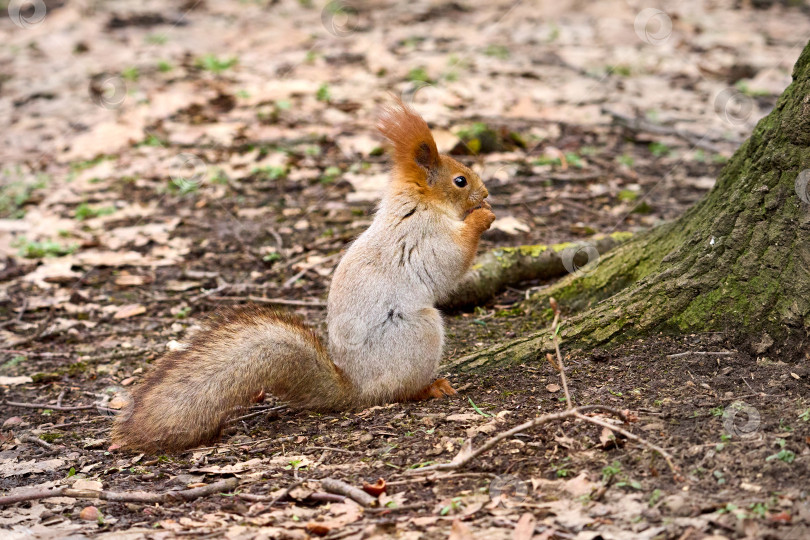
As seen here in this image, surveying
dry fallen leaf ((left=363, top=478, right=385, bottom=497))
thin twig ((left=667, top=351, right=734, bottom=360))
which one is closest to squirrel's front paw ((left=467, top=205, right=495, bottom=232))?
thin twig ((left=667, top=351, right=734, bottom=360))

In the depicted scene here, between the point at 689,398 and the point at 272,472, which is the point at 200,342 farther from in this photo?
the point at 689,398

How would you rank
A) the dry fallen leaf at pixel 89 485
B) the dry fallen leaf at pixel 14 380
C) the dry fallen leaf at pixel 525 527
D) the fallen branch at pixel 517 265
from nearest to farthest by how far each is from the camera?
the dry fallen leaf at pixel 525 527 < the dry fallen leaf at pixel 89 485 < the dry fallen leaf at pixel 14 380 < the fallen branch at pixel 517 265

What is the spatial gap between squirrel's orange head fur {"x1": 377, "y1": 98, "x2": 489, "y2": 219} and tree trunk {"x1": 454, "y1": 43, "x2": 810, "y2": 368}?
83 centimetres

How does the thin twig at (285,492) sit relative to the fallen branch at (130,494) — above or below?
above

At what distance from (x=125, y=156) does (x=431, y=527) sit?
5.81 m

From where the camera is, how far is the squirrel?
3285 millimetres

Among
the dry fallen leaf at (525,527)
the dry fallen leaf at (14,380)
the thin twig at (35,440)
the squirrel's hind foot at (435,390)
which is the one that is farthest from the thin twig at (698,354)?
the dry fallen leaf at (14,380)

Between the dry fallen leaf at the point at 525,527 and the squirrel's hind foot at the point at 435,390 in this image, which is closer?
the dry fallen leaf at the point at 525,527

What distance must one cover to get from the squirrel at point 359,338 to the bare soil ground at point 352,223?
15 centimetres

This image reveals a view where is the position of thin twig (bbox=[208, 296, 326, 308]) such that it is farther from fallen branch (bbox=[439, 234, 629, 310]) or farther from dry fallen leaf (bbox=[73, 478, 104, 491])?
dry fallen leaf (bbox=[73, 478, 104, 491])

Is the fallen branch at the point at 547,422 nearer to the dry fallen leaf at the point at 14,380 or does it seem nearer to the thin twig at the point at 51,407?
the thin twig at the point at 51,407

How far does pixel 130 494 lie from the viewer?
2.85 metres

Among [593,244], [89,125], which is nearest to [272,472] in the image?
[593,244]

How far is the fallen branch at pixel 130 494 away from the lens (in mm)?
2818
